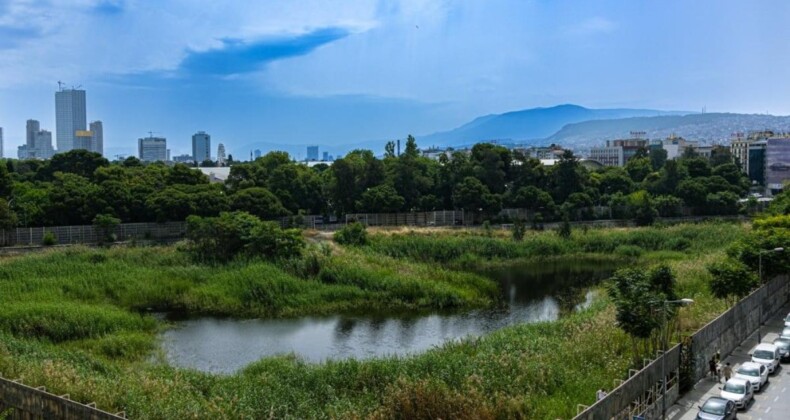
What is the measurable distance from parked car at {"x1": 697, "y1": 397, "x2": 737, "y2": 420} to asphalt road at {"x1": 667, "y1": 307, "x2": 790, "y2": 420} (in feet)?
2.14

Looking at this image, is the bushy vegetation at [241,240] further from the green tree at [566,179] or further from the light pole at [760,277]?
the green tree at [566,179]

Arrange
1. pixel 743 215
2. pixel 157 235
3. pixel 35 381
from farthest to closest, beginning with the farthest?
1. pixel 743 215
2. pixel 157 235
3. pixel 35 381

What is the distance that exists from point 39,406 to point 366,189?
152 feet

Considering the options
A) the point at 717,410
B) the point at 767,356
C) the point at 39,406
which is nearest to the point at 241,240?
the point at 39,406

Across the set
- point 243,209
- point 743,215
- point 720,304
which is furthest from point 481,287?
point 743,215

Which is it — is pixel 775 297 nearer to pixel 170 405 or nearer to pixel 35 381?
pixel 170 405

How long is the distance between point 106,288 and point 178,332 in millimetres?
6796

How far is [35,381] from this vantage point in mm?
19141

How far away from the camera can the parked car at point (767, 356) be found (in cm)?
2303

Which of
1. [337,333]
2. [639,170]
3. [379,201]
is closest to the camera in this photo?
[337,333]

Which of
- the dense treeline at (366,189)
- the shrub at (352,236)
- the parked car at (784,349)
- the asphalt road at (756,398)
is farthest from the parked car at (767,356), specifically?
the dense treeline at (366,189)

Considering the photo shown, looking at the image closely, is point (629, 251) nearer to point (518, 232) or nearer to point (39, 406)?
point (518, 232)

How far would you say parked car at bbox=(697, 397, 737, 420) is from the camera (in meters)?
18.1

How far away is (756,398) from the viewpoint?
819 inches
